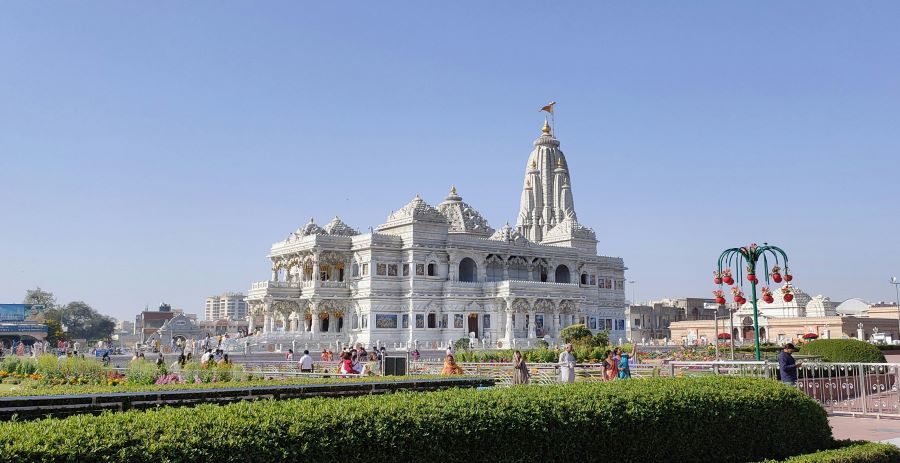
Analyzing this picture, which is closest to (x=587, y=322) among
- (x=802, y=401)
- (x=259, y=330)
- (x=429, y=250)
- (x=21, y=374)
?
(x=429, y=250)

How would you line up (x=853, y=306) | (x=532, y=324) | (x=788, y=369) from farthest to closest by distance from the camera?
(x=853, y=306) → (x=532, y=324) → (x=788, y=369)

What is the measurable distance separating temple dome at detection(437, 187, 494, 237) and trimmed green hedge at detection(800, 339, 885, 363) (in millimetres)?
55979

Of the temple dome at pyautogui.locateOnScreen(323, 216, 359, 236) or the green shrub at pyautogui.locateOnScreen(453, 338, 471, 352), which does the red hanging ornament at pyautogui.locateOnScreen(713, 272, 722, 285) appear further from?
the temple dome at pyautogui.locateOnScreen(323, 216, 359, 236)

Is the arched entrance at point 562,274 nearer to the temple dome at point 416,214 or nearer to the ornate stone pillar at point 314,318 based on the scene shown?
the temple dome at point 416,214

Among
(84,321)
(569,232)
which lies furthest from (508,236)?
(84,321)

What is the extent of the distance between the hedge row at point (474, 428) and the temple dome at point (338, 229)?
216 feet

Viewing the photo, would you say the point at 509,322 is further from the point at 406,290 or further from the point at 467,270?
the point at 406,290

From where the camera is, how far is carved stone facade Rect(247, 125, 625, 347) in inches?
2830

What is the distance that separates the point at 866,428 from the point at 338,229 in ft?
211

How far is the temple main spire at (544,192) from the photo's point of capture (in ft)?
309

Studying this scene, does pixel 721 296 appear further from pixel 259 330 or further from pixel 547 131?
pixel 547 131

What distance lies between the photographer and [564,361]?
24922 mm

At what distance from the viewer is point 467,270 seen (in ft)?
260

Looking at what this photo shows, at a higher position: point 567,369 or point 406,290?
point 406,290
